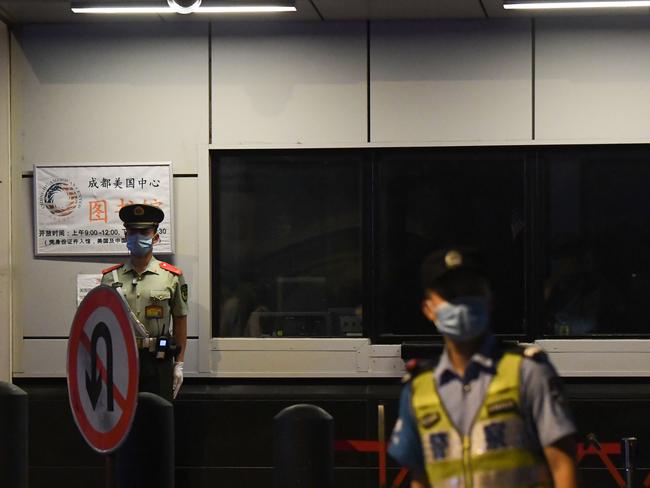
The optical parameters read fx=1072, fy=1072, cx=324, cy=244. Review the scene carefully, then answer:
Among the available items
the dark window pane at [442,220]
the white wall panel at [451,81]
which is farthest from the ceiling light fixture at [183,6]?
the dark window pane at [442,220]

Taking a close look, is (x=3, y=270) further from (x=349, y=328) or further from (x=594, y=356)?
(x=594, y=356)

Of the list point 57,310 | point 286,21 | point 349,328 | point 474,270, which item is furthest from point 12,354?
point 474,270

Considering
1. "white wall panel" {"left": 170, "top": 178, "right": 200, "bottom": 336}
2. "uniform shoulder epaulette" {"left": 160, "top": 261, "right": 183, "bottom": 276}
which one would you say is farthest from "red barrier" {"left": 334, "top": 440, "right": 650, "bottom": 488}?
"white wall panel" {"left": 170, "top": 178, "right": 200, "bottom": 336}

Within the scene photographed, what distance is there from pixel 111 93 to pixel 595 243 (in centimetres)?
397

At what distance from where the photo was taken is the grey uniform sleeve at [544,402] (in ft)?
10.8

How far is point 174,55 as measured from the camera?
27.7 feet

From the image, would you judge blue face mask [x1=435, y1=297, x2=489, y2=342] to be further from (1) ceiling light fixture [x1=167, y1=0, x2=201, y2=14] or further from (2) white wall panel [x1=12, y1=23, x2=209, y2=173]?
(2) white wall panel [x1=12, y1=23, x2=209, y2=173]

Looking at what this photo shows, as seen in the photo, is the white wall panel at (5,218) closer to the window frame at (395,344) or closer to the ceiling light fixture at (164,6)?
the ceiling light fixture at (164,6)

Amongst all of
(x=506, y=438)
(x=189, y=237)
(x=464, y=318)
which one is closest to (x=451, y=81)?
(x=189, y=237)

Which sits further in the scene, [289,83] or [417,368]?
[289,83]

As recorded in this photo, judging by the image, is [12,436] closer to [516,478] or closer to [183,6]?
[183,6]

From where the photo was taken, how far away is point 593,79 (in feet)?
27.0

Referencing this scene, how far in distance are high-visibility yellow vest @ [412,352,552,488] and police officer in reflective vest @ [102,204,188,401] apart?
13.7 ft

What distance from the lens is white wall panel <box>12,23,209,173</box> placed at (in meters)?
8.41
